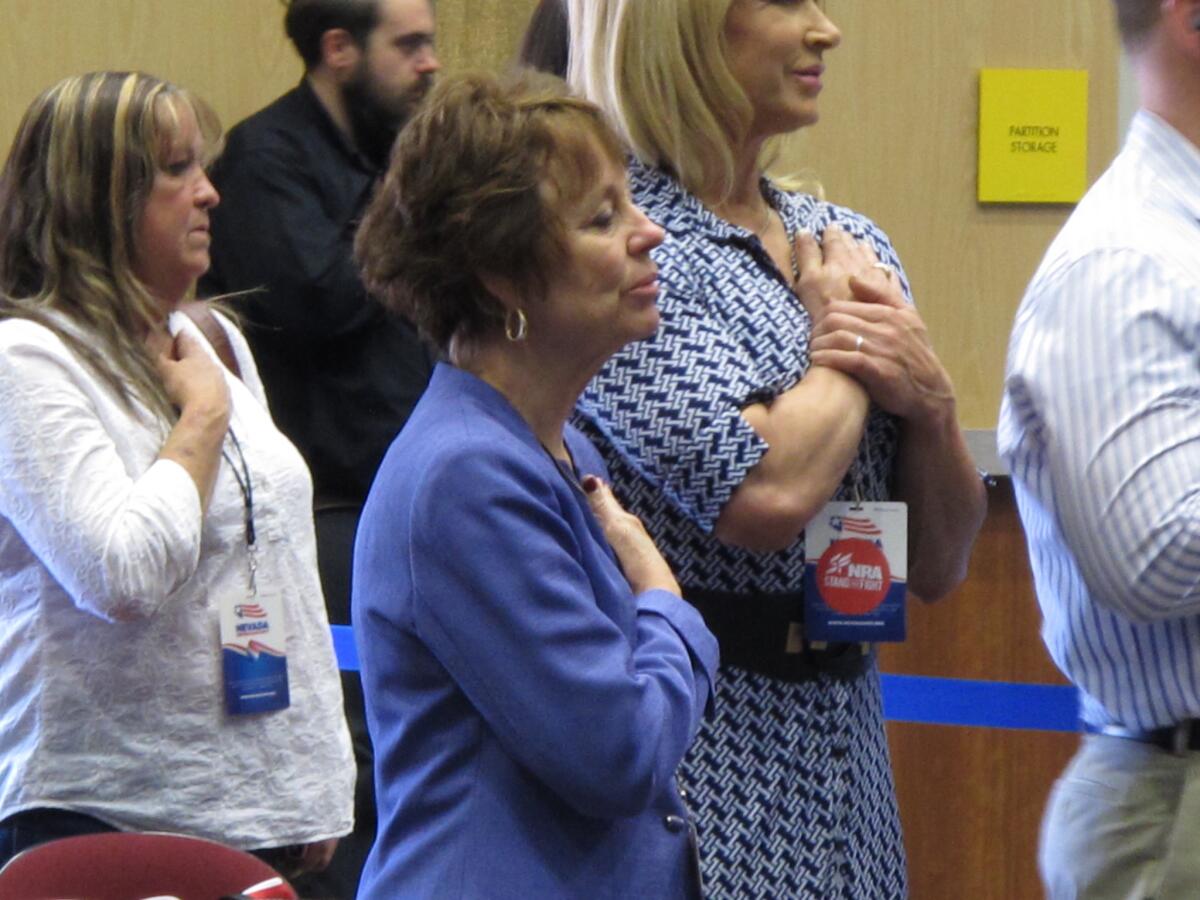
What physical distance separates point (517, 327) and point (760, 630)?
500 millimetres

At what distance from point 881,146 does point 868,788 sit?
7.51ft

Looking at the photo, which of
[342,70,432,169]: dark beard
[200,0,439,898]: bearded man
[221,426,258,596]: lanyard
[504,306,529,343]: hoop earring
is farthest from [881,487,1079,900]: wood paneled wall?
[504,306,529,343]: hoop earring

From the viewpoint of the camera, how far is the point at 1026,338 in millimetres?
1965

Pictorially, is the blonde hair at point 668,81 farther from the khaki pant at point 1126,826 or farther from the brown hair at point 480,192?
the khaki pant at point 1126,826

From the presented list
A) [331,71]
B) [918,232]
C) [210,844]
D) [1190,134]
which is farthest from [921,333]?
[331,71]

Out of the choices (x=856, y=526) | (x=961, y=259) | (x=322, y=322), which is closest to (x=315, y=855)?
(x=856, y=526)

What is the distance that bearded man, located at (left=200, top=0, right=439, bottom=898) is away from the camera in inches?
152

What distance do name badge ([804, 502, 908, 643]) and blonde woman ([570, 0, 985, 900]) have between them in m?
0.02

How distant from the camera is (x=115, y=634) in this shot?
2457mm

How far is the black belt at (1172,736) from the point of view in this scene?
6.23ft

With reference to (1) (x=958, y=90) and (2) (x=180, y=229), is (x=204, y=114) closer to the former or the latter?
(2) (x=180, y=229)

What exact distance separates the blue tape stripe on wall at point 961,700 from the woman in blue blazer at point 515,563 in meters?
2.18

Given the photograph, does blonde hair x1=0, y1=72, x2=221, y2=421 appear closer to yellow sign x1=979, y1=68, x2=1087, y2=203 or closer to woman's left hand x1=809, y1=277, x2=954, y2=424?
woman's left hand x1=809, y1=277, x2=954, y2=424

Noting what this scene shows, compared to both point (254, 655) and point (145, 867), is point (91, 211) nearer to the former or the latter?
point (254, 655)
